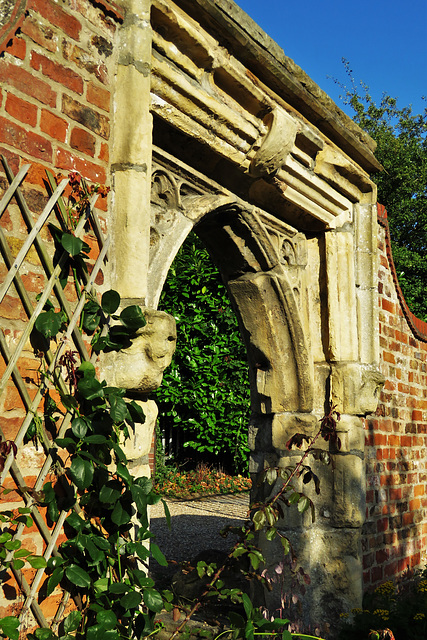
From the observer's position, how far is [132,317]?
230 cm

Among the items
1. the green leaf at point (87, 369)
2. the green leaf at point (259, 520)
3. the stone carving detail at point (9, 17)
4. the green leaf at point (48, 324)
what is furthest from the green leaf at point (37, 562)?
the stone carving detail at point (9, 17)

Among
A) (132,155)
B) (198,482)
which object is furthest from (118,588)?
(198,482)

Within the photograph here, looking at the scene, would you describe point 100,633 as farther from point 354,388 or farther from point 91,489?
point 354,388

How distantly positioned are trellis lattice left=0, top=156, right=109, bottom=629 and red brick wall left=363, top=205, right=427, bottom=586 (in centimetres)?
269

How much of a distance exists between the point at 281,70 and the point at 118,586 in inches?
109

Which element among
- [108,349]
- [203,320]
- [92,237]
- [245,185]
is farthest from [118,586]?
[203,320]

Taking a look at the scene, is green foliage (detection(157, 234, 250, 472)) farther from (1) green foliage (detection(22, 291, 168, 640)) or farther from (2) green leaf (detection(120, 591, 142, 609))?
(2) green leaf (detection(120, 591, 142, 609))

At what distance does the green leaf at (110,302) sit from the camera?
2270mm

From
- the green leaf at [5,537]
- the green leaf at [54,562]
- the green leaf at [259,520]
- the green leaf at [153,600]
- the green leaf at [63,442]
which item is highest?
the green leaf at [63,442]

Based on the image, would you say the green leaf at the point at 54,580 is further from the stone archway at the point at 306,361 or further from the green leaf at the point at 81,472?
the stone archway at the point at 306,361

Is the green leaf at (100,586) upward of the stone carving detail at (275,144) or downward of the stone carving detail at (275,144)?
downward

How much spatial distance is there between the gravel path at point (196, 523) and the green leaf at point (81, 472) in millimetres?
4657

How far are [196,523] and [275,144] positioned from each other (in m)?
5.94

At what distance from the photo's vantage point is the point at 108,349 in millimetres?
2305
